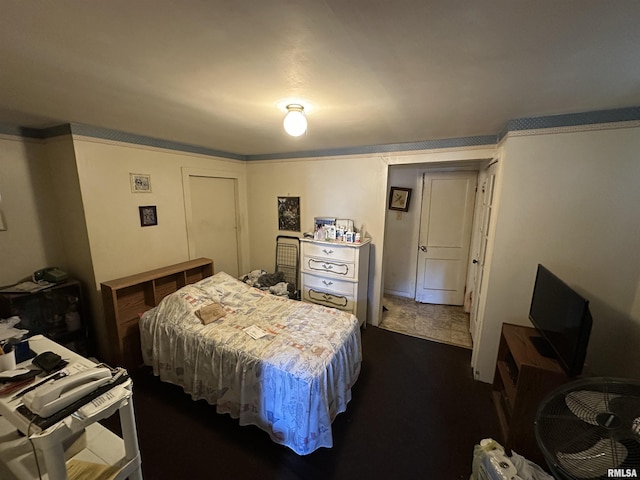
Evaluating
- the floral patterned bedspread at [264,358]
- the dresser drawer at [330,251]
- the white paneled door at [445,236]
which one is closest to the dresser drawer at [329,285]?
the dresser drawer at [330,251]

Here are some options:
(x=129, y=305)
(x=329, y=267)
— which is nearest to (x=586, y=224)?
(x=329, y=267)

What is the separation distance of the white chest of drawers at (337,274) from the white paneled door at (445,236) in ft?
4.68

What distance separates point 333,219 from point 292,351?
1999mm

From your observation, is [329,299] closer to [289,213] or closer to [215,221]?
[289,213]

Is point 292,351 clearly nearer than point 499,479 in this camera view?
No

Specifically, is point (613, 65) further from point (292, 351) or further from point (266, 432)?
point (266, 432)

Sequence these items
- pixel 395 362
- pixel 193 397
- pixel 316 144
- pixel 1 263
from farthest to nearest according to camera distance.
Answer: pixel 316 144 < pixel 395 362 < pixel 1 263 < pixel 193 397

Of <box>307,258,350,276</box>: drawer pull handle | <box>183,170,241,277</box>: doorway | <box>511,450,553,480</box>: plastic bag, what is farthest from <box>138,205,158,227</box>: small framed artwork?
<box>511,450,553,480</box>: plastic bag

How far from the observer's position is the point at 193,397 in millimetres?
2092

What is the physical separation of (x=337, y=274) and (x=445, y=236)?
6.88 ft

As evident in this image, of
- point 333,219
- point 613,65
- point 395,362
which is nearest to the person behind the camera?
point 613,65

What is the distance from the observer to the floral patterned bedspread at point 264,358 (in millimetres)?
1674

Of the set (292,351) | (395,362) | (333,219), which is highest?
(333,219)

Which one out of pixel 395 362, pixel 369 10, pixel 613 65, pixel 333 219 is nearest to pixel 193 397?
pixel 395 362
